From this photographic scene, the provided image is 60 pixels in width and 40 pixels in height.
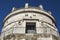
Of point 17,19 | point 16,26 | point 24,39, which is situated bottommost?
point 24,39

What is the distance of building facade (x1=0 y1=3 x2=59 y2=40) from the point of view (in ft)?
77.0

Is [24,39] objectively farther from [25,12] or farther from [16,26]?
[25,12]

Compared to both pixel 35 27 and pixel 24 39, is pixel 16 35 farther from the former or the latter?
pixel 35 27

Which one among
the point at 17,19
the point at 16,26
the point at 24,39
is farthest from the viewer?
the point at 17,19

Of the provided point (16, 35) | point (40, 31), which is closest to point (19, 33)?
point (16, 35)

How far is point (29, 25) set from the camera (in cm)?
2566

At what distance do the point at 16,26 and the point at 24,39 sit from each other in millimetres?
2242

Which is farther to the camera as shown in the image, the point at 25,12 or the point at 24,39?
the point at 25,12

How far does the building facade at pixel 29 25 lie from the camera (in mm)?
23469

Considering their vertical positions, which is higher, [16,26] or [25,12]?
[25,12]

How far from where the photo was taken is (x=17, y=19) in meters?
26.8

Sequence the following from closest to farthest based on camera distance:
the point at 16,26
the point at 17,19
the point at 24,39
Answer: the point at 24,39
the point at 16,26
the point at 17,19

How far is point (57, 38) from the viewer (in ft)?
79.1

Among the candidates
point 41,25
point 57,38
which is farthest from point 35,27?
point 57,38
